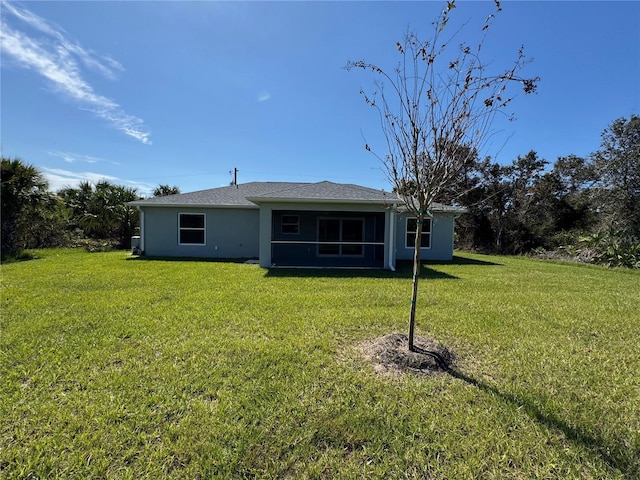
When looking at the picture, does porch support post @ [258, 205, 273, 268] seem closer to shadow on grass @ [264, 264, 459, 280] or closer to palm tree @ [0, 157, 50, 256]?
shadow on grass @ [264, 264, 459, 280]

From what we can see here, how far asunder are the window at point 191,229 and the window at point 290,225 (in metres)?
3.69

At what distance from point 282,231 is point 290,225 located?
1.61 feet

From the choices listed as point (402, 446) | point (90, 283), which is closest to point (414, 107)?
point (402, 446)

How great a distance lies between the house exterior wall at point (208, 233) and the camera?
13797 mm

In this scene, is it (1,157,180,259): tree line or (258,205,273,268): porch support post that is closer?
(258,205,273,268): porch support post

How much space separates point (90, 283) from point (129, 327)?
165 inches

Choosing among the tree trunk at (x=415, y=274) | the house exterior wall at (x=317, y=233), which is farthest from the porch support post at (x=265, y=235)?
the tree trunk at (x=415, y=274)

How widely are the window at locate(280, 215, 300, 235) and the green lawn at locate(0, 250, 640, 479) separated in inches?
344

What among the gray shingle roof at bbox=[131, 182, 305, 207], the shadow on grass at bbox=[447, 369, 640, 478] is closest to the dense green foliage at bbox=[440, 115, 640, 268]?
the gray shingle roof at bbox=[131, 182, 305, 207]

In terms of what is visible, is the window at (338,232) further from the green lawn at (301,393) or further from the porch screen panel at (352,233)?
the green lawn at (301,393)

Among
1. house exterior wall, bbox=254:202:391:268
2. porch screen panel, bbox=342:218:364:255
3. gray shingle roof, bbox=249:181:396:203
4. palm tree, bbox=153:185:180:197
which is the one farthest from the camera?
palm tree, bbox=153:185:180:197

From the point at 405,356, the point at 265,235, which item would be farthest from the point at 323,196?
the point at 405,356

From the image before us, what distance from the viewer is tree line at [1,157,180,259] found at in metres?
12.2

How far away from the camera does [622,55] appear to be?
1113cm
